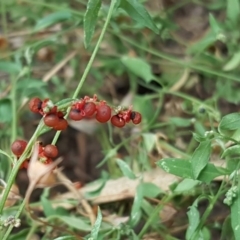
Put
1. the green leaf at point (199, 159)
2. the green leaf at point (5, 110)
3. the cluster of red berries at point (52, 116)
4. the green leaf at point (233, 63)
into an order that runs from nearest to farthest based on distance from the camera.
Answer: the cluster of red berries at point (52, 116) < the green leaf at point (199, 159) < the green leaf at point (5, 110) < the green leaf at point (233, 63)

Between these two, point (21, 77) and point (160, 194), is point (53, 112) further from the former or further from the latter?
point (21, 77)

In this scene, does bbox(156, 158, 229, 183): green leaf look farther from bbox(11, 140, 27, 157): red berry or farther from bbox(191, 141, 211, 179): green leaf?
bbox(11, 140, 27, 157): red berry

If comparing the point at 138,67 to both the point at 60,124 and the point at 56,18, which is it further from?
the point at 60,124

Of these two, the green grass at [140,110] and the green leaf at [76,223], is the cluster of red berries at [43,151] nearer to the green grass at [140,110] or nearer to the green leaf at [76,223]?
the green grass at [140,110]

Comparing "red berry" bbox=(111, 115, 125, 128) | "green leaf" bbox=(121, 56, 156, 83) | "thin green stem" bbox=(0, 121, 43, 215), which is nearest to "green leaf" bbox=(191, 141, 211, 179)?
"red berry" bbox=(111, 115, 125, 128)

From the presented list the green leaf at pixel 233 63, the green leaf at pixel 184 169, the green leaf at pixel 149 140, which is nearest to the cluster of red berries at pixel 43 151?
the green leaf at pixel 184 169

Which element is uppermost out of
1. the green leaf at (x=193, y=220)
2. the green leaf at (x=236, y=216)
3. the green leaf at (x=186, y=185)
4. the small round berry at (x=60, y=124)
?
the small round berry at (x=60, y=124)

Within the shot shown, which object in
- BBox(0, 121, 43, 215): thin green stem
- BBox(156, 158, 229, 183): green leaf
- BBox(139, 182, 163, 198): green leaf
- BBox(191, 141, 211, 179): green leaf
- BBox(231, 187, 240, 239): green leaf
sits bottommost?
BBox(139, 182, 163, 198): green leaf
